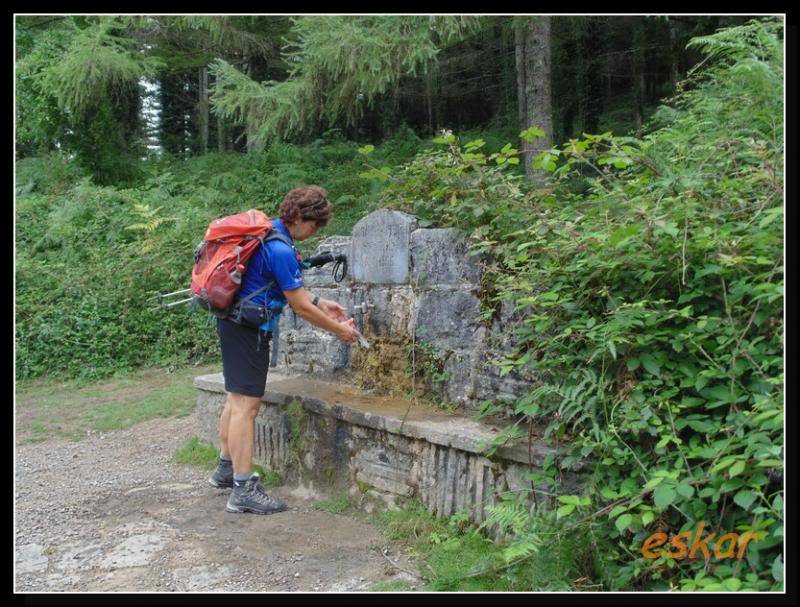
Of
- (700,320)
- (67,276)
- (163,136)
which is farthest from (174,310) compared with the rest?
(163,136)

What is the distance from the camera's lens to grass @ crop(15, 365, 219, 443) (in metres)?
6.49

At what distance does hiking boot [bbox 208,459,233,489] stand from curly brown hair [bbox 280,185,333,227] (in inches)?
63.9

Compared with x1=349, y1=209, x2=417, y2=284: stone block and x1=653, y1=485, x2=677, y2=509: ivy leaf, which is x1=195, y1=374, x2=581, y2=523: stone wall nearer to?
x1=653, y1=485, x2=677, y2=509: ivy leaf

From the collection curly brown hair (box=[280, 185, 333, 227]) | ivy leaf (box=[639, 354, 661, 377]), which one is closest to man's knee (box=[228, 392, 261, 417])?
curly brown hair (box=[280, 185, 333, 227])

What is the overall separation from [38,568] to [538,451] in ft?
8.23

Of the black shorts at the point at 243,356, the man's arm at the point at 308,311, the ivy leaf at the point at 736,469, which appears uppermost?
the man's arm at the point at 308,311

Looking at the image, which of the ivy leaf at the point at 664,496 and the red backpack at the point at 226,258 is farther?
the red backpack at the point at 226,258

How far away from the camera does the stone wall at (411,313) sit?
398 centimetres

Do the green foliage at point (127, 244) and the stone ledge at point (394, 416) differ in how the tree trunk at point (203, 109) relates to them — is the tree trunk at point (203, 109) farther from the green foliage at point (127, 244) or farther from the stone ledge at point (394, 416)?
the stone ledge at point (394, 416)

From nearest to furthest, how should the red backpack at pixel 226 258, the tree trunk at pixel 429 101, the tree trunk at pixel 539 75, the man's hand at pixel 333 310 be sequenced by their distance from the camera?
the red backpack at pixel 226 258 < the man's hand at pixel 333 310 < the tree trunk at pixel 539 75 < the tree trunk at pixel 429 101

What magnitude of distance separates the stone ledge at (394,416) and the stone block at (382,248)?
2.56 feet

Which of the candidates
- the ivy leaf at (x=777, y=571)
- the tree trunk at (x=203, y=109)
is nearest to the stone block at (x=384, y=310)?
the ivy leaf at (x=777, y=571)

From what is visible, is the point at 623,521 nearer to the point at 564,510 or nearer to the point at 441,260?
the point at 564,510

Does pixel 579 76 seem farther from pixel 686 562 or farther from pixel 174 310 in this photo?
pixel 686 562
